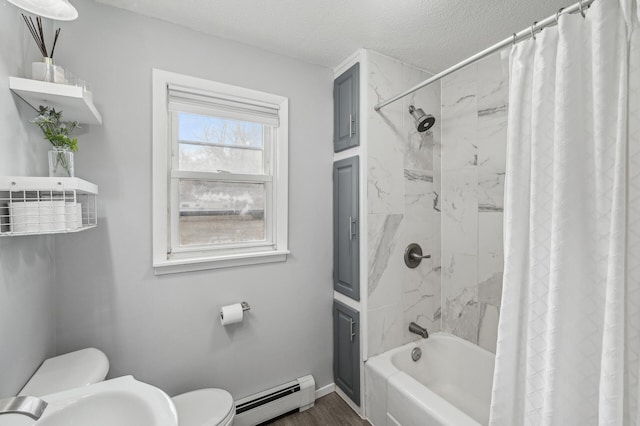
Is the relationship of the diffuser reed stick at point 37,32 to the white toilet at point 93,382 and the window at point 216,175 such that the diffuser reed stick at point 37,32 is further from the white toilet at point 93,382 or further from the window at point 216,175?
the white toilet at point 93,382

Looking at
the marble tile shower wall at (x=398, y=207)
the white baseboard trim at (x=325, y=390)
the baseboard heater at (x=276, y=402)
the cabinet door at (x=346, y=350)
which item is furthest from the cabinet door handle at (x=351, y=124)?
the white baseboard trim at (x=325, y=390)

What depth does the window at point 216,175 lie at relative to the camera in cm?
154

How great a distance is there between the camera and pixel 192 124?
1691 millimetres

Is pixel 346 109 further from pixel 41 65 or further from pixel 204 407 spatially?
pixel 204 407

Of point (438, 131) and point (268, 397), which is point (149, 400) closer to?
point (268, 397)

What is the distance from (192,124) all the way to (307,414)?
205 centimetres

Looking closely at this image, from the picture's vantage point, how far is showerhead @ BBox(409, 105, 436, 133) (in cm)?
180

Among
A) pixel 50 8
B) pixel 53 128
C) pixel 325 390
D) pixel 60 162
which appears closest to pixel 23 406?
pixel 60 162

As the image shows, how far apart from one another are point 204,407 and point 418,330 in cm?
144

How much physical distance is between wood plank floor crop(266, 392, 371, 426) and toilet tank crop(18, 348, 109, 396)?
112 cm

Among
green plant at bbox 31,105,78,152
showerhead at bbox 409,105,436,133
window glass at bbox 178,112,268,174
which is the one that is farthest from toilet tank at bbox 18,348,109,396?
showerhead at bbox 409,105,436,133

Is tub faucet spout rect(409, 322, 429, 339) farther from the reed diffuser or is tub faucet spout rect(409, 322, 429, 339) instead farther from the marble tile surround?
the reed diffuser

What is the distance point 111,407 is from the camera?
2.78 ft

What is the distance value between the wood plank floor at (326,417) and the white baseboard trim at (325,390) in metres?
0.05
